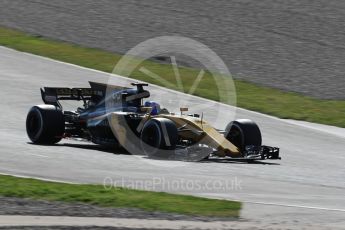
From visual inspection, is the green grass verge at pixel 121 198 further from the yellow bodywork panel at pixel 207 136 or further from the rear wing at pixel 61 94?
the rear wing at pixel 61 94

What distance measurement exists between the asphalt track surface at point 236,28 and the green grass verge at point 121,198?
649 inches

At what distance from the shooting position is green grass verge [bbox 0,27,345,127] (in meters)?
26.6

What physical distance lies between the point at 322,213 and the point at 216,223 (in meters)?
2.05

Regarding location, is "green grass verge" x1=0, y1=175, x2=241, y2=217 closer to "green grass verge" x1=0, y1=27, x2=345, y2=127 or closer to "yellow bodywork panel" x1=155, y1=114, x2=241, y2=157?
"yellow bodywork panel" x1=155, y1=114, x2=241, y2=157

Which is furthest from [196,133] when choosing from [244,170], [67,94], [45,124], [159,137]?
[67,94]

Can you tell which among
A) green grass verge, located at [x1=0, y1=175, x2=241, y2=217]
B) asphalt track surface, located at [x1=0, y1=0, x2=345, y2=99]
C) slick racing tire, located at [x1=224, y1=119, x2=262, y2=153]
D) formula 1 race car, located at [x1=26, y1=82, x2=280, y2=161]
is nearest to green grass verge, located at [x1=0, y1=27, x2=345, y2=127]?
asphalt track surface, located at [x1=0, y1=0, x2=345, y2=99]

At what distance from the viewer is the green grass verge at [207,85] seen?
2658cm

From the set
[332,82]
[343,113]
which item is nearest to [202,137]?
[343,113]

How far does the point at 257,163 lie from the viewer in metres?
18.8

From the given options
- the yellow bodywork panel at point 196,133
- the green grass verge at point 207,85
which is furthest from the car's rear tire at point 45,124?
the green grass verge at point 207,85

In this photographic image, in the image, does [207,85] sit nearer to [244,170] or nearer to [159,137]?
[159,137]

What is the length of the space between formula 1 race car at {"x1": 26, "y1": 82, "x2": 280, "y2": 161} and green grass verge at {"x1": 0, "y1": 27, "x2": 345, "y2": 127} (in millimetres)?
7255

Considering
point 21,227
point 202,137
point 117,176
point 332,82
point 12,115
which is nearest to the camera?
point 21,227

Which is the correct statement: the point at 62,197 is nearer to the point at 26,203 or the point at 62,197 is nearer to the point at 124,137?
the point at 26,203
